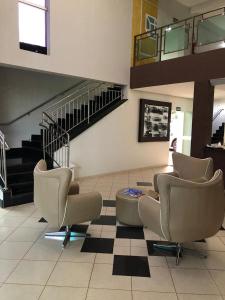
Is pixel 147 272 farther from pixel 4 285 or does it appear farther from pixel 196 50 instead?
pixel 196 50

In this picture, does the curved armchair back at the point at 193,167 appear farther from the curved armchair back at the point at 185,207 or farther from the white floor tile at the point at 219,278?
the white floor tile at the point at 219,278

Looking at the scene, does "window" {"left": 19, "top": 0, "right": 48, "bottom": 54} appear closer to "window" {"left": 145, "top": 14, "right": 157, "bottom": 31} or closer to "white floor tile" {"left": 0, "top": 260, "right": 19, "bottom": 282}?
"window" {"left": 145, "top": 14, "right": 157, "bottom": 31}

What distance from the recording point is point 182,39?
6742 millimetres

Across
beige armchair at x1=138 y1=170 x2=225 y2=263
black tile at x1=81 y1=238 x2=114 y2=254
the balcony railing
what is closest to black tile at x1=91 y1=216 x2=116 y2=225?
black tile at x1=81 y1=238 x2=114 y2=254

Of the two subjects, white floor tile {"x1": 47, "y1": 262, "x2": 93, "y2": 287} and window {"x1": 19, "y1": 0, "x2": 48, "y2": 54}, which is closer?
white floor tile {"x1": 47, "y1": 262, "x2": 93, "y2": 287}

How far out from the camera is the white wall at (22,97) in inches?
269

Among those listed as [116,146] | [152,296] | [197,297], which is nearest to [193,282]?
[197,297]

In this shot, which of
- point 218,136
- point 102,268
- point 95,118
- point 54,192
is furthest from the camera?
point 218,136

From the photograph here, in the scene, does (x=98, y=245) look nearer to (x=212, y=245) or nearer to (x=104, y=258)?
(x=104, y=258)

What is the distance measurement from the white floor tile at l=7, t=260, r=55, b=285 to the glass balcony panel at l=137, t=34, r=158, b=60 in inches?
256

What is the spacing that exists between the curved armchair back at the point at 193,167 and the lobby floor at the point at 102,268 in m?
0.93

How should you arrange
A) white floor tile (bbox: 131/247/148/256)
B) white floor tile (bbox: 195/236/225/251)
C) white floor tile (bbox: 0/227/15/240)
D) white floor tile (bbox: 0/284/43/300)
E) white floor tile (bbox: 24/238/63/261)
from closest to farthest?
white floor tile (bbox: 0/284/43/300)
white floor tile (bbox: 24/238/63/261)
white floor tile (bbox: 131/247/148/256)
white floor tile (bbox: 195/236/225/251)
white floor tile (bbox: 0/227/15/240)

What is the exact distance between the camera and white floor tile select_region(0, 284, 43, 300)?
7.23 feet

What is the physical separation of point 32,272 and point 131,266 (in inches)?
40.9
